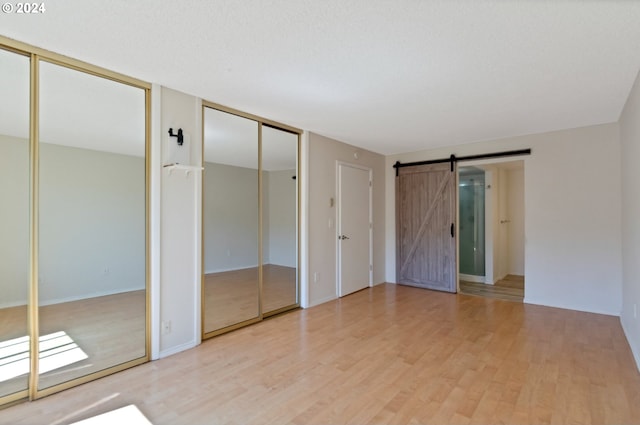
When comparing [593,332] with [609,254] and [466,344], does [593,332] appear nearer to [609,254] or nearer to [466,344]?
[609,254]

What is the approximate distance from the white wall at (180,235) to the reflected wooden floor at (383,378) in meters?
0.24

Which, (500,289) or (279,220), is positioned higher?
(279,220)

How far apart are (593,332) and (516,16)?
11.4 feet

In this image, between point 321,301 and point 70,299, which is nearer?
point 70,299

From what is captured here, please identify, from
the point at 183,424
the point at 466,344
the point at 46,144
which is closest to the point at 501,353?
the point at 466,344

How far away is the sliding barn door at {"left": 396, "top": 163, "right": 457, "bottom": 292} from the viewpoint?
212 inches

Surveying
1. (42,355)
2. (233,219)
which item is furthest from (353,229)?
(42,355)

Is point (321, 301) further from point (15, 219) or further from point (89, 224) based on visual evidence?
point (15, 219)

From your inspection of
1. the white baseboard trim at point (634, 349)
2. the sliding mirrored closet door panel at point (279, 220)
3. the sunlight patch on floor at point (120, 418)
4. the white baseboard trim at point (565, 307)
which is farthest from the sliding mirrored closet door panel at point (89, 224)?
the white baseboard trim at point (565, 307)

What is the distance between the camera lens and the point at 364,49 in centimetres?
223

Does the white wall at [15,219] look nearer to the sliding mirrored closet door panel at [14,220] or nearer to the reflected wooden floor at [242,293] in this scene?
the sliding mirrored closet door panel at [14,220]

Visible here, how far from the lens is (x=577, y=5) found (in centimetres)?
176

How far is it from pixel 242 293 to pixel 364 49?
120 inches

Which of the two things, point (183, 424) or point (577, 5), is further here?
point (183, 424)
